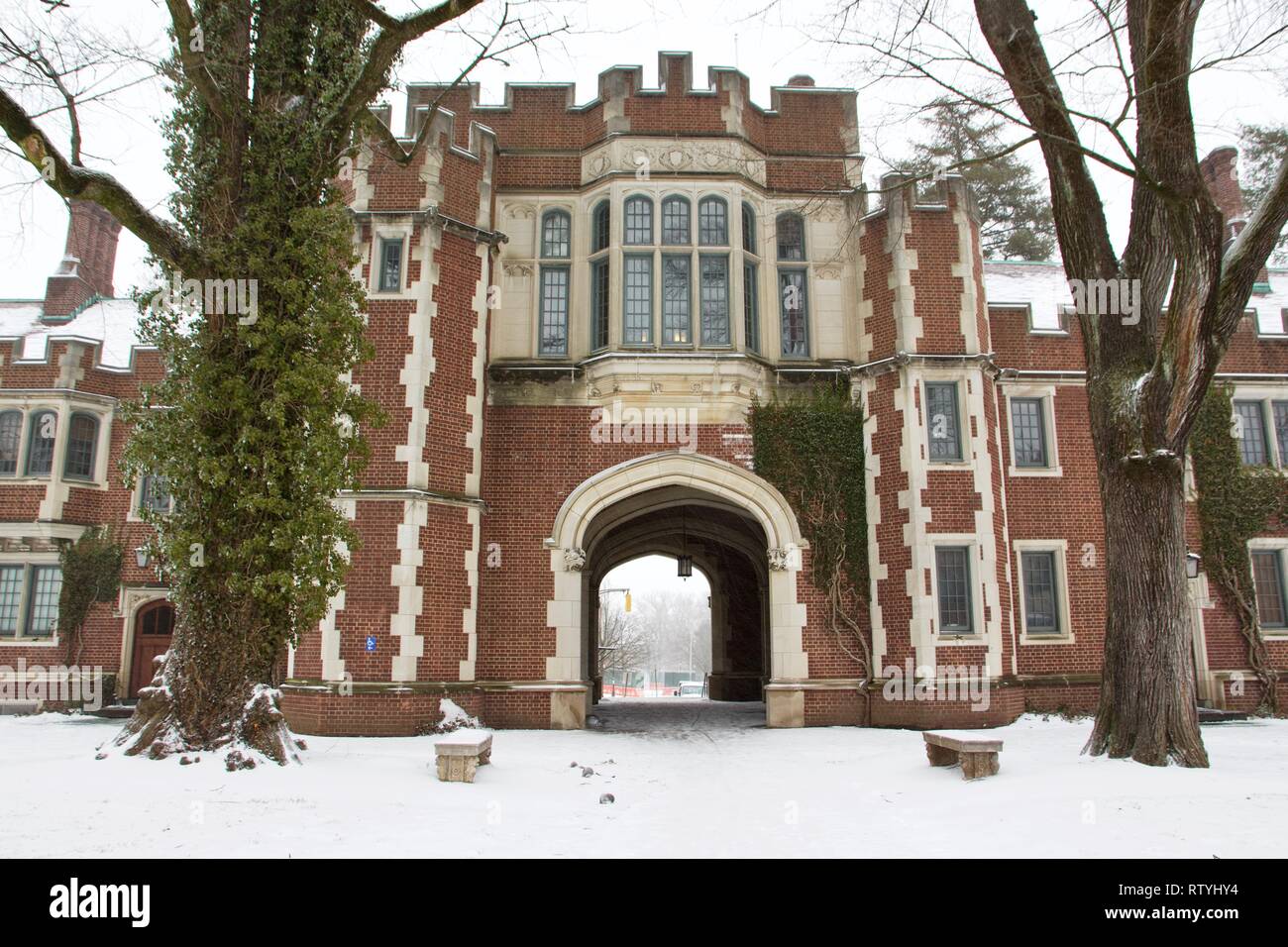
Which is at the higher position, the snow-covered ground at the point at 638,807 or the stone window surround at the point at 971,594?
the stone window surround at the point at 971,594

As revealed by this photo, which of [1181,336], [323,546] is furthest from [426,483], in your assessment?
[1181,336]

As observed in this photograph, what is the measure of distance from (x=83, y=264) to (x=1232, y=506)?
2642 cm

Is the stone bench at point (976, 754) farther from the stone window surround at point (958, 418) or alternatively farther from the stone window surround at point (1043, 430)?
the stone window surround at point (1043, 430)

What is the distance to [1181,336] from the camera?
348 inches

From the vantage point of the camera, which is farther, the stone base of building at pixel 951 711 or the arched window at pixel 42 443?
the arched window at pixel 42 443

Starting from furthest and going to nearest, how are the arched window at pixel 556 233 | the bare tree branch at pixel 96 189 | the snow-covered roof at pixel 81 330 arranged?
the snow-covered roof at pixel 81 330 < the arched window at pixel 556 233 < the bare tree branch at pixel 96 189

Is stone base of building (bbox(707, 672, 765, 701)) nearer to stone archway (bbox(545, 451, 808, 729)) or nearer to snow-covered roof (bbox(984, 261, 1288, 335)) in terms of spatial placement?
stone archway (bbox(545, 451, 808, 729))

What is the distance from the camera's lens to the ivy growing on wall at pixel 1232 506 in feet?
53.9

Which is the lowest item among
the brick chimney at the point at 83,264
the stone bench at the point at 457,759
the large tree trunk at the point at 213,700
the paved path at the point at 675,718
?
the paved path at the point at 675,718

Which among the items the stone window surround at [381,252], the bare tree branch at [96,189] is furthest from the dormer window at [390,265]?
the bare tree branch at [96,189]

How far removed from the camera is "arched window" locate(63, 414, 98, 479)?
18.7m

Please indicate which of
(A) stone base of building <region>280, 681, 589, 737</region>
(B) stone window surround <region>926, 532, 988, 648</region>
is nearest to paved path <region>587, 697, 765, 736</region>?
(A) stone base of building <region>280, 681, 589, 737</region>

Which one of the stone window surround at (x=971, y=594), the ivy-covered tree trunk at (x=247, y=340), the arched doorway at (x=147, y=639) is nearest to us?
the ivy-covered tree trunk at (x=247, y=340)

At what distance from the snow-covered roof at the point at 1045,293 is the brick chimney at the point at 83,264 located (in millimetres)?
20746
